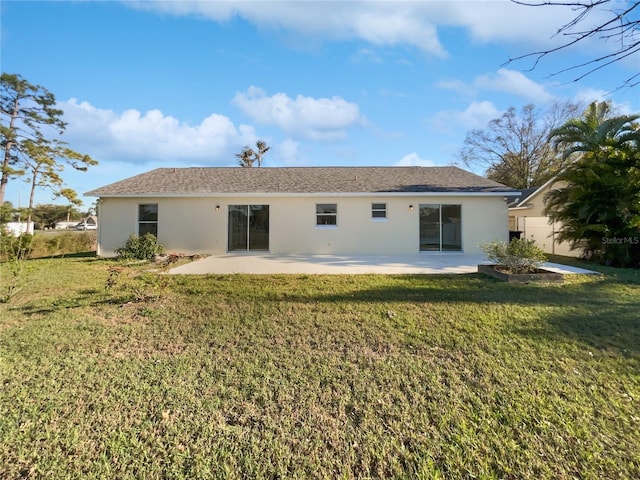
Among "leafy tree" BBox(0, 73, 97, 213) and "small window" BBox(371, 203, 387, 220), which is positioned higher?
"leafy tree" BBox(0, 73, 97, 213)

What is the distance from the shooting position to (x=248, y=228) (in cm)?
1414

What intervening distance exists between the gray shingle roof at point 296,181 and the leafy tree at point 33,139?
1661 centimetres

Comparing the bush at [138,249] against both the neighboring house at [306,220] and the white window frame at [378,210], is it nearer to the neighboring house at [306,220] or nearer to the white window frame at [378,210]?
the neighboring house at [306,220]

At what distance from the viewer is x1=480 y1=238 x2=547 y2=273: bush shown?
7.96m

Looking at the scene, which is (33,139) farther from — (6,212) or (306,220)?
(6,212)

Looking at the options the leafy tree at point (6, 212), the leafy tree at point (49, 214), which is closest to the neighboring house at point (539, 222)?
the leafy tree at point (6, 212)

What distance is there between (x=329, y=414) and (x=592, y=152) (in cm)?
1440

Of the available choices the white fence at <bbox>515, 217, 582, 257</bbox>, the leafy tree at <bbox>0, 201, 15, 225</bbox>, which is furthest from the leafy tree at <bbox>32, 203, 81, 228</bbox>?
the white fence at <bbox>515, 217, 582, 257</bbox>

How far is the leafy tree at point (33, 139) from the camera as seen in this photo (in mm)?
24656

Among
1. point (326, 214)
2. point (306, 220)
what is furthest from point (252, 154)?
point (326, 214)

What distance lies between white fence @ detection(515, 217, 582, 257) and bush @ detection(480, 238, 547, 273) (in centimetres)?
686

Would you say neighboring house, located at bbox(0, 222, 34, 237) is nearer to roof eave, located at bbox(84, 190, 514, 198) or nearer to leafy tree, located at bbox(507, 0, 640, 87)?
roof eave, located at bbox(84, 190, 514, 198)

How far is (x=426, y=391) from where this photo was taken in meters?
3.11

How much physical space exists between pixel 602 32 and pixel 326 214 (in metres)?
11.4
